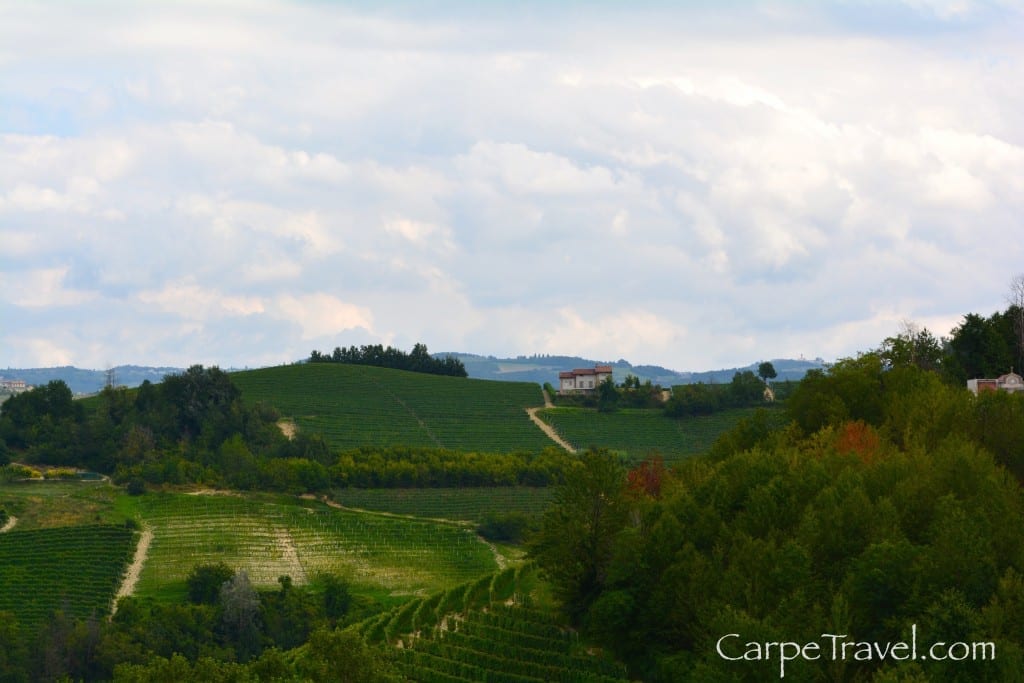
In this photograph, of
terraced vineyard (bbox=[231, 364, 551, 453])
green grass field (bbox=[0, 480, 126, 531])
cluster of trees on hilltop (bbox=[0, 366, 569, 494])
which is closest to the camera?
green grass field (bbox=[0, 480, 126, 531])

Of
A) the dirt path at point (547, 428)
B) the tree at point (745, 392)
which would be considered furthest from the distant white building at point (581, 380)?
the tree at point (745, 392)

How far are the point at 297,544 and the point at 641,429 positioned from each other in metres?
42.4

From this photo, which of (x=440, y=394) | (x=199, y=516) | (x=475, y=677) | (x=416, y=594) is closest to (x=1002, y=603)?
(x=475, y=677)

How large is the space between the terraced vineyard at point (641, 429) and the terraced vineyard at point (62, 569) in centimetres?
4143

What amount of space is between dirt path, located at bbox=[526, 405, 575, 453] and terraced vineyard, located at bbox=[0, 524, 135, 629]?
41373 millimetres

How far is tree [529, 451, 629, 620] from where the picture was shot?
51469 mm

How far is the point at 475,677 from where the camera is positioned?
45.8 metres

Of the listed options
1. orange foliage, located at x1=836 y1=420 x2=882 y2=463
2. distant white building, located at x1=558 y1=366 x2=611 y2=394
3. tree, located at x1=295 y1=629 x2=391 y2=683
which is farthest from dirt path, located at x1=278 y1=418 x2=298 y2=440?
tree, located at x1=295 y1=629 x2=391 y2=683

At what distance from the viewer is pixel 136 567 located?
7644 centimetres

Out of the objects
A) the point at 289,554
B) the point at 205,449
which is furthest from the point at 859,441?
the point at 205,449

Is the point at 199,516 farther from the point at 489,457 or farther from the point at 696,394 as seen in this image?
the point at 696,394

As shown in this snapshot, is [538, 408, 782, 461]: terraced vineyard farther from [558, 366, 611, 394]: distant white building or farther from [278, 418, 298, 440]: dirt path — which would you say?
[278, 418, 298, 440]: dirt path

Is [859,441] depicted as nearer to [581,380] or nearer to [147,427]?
[147,427]

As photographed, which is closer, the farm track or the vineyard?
the vineyard
